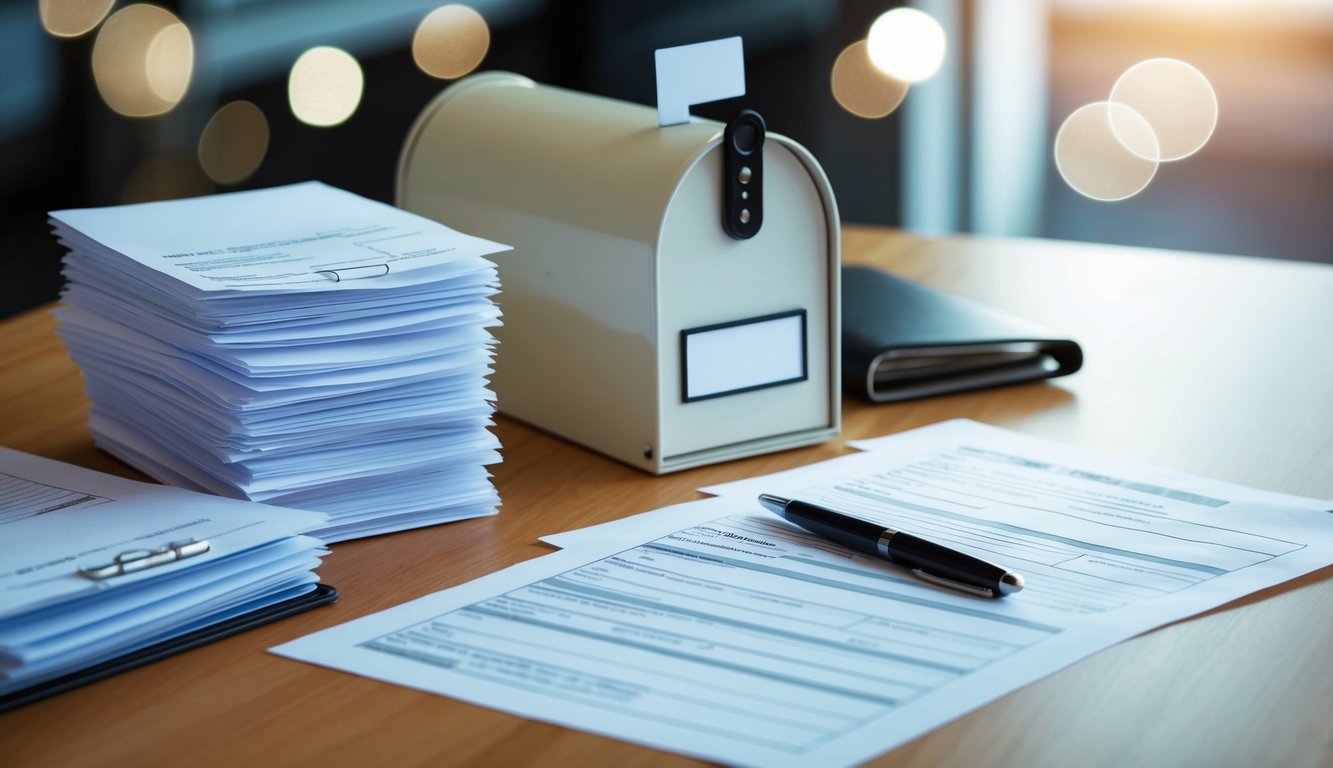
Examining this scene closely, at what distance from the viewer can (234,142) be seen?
8.85 ft

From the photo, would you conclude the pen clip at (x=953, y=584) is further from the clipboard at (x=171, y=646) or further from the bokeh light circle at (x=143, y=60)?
the bokeh light circle at (x=143, y=60)

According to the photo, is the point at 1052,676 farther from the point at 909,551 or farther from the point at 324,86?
the point at 324,86

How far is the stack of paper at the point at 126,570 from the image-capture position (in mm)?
705

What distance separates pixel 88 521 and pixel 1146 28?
10.6 feet

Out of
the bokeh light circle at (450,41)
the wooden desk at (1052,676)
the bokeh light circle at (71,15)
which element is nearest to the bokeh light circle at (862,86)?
the bokeh light circle at (450,41)

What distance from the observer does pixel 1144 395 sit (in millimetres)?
1197

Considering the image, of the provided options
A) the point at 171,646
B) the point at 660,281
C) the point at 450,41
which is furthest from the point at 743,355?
the point at 450,41

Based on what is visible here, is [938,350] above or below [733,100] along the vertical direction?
below

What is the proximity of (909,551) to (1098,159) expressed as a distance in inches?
120

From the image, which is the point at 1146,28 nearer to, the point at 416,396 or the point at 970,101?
the point at 970,101

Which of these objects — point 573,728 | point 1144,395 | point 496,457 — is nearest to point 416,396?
point 496,457

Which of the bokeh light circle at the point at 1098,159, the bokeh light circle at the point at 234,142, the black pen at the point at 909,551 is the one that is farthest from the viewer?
the bokeh light circle at the point at 1098,159

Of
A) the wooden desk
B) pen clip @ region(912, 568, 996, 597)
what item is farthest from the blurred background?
pen clip @ region(912, 568, 996, 597)

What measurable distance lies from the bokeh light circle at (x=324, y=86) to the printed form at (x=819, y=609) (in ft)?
6.80
